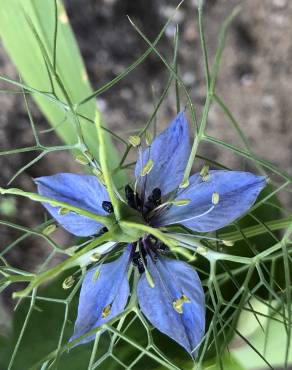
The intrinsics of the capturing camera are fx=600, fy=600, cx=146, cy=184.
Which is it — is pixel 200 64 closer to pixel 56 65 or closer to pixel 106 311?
pixel 56 65

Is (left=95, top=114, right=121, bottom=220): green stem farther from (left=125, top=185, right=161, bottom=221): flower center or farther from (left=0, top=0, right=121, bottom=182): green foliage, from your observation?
(left=0, top=0, right=121, bottom=182): green foliage

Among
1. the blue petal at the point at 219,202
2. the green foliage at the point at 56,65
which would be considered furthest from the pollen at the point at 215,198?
the green foliage at the point at 56,65

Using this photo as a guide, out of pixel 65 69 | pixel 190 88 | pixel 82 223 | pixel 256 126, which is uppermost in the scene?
pixel 65 69

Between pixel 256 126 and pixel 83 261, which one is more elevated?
pixel 83 261

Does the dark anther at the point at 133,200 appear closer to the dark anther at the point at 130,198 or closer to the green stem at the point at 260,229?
the dark anther at the point at 130,198

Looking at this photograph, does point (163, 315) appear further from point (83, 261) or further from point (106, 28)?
point (106, 28)

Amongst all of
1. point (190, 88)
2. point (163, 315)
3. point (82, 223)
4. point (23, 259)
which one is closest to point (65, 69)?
point (82, 223)

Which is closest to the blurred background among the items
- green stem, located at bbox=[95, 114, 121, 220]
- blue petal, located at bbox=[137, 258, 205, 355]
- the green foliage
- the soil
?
the soil

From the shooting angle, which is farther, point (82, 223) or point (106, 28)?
point (106, 28)
